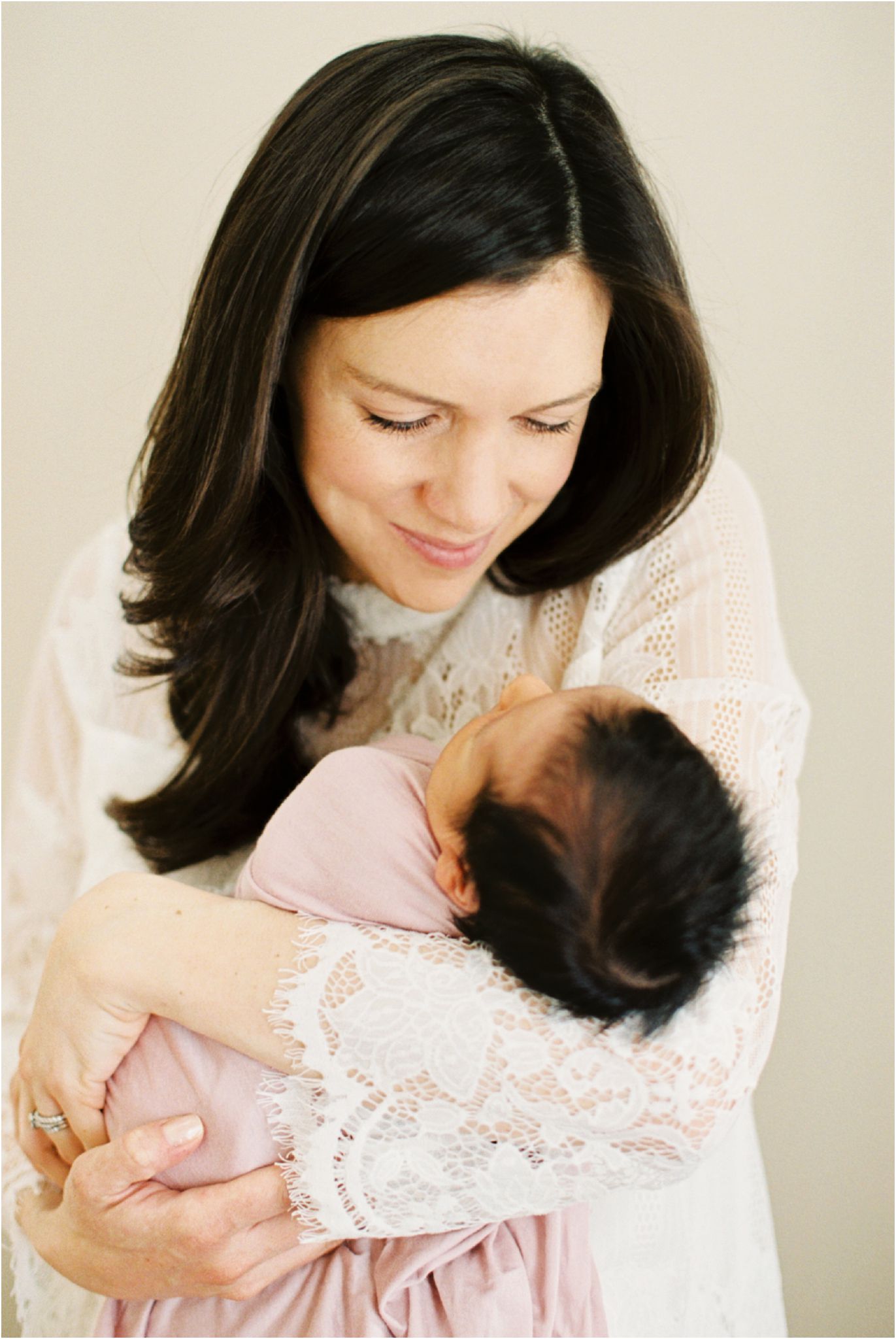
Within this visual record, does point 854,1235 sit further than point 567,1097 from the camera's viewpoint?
Yes

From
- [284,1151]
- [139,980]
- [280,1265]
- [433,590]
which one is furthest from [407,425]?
[280,1265]

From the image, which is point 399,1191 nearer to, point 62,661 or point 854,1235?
point 62,661

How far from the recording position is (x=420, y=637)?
1.46 metres

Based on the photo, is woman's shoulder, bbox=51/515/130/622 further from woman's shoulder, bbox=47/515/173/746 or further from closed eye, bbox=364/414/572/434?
closed eye, bbox=364/414/572/434

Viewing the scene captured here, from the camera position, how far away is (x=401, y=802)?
39.0 inches

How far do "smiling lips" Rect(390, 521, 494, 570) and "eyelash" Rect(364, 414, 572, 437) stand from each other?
0.45ft

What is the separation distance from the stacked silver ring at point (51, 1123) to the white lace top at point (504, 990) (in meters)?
0.15

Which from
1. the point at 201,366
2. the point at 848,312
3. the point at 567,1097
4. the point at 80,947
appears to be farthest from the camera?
the point at 848,312

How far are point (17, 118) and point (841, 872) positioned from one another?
5.88ft

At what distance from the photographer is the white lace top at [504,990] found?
846 millimetres

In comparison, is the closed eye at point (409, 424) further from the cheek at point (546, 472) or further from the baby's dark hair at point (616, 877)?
the baby's dark hair at point (616, 877)

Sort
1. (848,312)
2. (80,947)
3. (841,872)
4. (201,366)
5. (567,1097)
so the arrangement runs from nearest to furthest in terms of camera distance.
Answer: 1. (567,1097)
2. (80,947)
3. (201,366)
4. (848,312)
5. (841,872)

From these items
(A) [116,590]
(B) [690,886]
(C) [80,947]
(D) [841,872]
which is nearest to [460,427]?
(B) [690,886]

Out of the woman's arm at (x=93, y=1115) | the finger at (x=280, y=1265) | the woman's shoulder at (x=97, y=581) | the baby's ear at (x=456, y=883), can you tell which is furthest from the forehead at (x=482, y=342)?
the finger at (x=280, y=1265)
